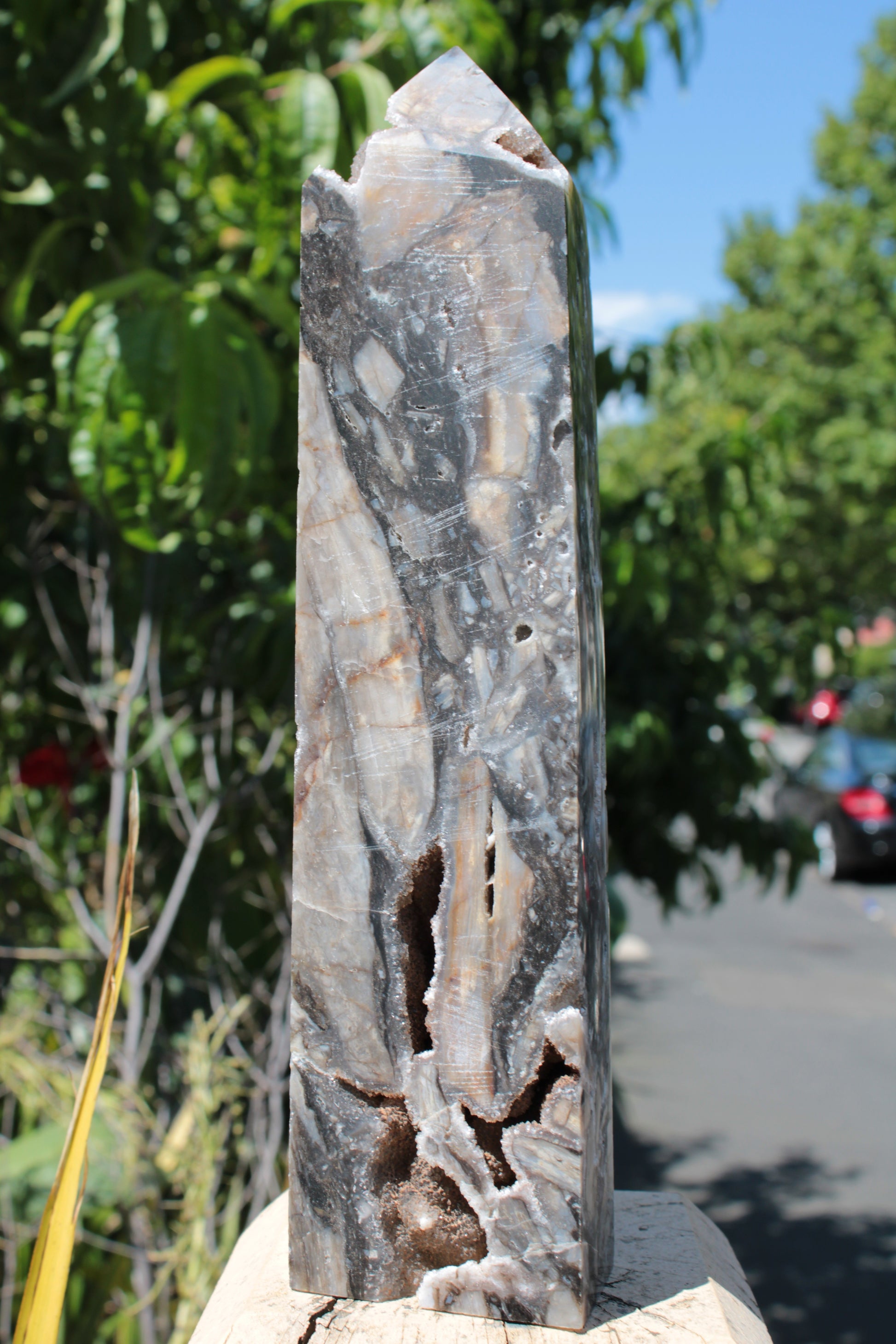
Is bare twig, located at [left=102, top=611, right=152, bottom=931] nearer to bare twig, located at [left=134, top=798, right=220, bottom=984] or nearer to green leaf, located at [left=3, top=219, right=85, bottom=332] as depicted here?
bare twig, located at [left=134, top=798, right=220, bottom=984]

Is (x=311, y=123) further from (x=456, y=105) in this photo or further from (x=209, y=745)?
(x=209, y=745)

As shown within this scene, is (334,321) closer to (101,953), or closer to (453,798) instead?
(453,798)

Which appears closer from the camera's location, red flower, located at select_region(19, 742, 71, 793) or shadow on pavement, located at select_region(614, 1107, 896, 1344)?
red flower, located at select_region(19, 742, 71, 793)

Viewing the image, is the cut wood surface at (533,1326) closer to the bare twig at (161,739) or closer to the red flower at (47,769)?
the bare twig at (161,739)

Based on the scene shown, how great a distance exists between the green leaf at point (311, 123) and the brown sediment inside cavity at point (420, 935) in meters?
1.40

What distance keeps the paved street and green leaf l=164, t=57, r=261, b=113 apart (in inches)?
101

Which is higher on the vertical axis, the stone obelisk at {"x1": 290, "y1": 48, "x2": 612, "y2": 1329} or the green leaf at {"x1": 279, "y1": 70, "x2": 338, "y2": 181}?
the green leaf at {"x1": 279, "y1": 70, "x2": 338, "y2": 181}

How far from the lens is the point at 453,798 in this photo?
1129mm

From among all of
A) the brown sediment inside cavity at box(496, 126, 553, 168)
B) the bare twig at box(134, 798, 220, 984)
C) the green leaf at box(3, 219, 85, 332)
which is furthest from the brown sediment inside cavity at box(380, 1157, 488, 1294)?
the green leaf at box(3, 219, 85, 332)

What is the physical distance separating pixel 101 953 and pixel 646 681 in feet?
5.22

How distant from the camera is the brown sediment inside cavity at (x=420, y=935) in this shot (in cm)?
115

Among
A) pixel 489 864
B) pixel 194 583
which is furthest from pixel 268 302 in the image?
pixel 489 864

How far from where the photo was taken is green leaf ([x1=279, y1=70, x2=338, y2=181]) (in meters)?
1.99

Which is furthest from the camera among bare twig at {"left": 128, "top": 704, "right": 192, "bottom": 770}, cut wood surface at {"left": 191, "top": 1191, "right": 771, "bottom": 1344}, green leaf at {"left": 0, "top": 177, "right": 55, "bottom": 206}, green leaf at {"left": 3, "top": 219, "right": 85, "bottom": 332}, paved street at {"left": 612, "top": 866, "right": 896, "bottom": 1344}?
paved street at {"left": 612, "top": 866, "right": 896, "bottom": 1344}
